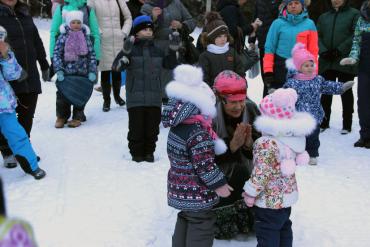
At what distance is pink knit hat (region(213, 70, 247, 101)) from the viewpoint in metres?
3.27

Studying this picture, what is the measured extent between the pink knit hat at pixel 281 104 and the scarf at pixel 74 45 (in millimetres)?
3951

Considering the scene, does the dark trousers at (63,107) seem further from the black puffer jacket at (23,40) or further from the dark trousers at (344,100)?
the dark trousers at (344,100)

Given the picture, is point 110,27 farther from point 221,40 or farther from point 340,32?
point 340,32

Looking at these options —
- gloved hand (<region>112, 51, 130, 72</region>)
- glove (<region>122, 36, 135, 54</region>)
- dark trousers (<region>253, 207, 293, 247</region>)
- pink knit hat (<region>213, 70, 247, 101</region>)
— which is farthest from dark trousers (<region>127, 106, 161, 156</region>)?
dark trousers (<region>253, 207, 293, 247</region>)

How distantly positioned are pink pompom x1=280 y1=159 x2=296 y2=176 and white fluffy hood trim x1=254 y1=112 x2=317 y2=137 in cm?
17

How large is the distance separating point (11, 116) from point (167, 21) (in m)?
3.03

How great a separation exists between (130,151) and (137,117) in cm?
44

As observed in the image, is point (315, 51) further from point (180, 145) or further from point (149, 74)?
point (180, 145)

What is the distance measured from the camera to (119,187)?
15.3ft

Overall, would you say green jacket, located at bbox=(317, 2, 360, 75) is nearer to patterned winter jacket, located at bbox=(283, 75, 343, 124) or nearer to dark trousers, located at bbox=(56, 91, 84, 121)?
patterned winter jacket, located at bbox=(283, 75, 343, 124)

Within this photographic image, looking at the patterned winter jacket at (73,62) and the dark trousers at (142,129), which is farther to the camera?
the patterned winter jacket at (73,62)

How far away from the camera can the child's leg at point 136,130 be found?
212 inches

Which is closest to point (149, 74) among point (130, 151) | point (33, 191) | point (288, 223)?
point (130, 151)

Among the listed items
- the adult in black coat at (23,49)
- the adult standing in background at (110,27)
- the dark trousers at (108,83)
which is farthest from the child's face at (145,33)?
the dark trousers at (108,83)
